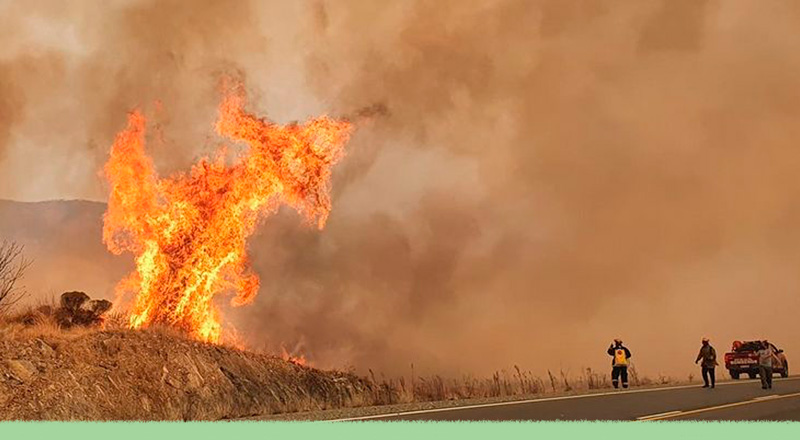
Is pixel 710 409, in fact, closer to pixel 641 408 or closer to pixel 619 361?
pixel 641 408

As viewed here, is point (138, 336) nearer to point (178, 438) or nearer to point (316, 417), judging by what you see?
point (316, 417)

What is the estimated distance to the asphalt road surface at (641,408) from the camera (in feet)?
58.4

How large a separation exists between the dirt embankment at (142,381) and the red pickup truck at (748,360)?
2112 centimetres

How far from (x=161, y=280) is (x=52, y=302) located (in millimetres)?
4151

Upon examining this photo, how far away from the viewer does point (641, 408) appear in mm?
20109

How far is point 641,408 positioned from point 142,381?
481 inches

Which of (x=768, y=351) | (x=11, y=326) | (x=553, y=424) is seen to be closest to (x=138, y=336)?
(x=11, y=326)

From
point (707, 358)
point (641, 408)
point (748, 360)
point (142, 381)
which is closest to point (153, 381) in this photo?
point (142, 381)

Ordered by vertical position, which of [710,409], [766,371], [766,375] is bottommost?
[710,409]

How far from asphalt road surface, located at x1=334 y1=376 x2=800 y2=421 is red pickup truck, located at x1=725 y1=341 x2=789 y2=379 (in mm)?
13817

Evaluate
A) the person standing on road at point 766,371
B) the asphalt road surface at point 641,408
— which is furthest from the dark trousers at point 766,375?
the asphalt road surface at point 641,408

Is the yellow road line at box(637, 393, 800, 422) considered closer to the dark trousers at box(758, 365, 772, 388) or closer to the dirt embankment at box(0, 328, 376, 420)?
the dark trousers at box(758, 365, 772, 388)

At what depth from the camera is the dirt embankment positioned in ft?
65.9

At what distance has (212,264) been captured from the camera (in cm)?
2744
